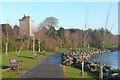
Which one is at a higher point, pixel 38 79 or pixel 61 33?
pixel 61 33

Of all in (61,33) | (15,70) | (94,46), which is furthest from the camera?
(94,46)

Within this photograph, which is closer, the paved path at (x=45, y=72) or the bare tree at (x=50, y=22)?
the paved path at (x=45, y=72)

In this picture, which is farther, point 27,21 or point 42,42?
point 27,21

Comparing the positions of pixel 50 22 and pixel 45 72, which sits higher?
pixel 50 22

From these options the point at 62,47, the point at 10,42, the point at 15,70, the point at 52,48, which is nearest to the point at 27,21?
the point at 62,47

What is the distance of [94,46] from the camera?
64.1 m

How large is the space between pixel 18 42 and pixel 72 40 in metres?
21.8

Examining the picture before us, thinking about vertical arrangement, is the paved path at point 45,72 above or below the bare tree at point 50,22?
below

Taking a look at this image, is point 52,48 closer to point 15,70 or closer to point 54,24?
point 54,24

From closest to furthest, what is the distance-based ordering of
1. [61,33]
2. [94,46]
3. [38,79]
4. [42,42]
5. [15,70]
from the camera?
[38,79]
[15,70]
[42,42]
[61,33]
[94,46]

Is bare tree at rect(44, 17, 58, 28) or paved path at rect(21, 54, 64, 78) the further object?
bare tree at rect(44, 17, 58, 28)

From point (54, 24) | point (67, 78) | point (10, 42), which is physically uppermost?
point (54, 24)

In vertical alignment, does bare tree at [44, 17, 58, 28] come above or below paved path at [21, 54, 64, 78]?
above

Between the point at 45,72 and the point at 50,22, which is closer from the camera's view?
the point at 45,72
